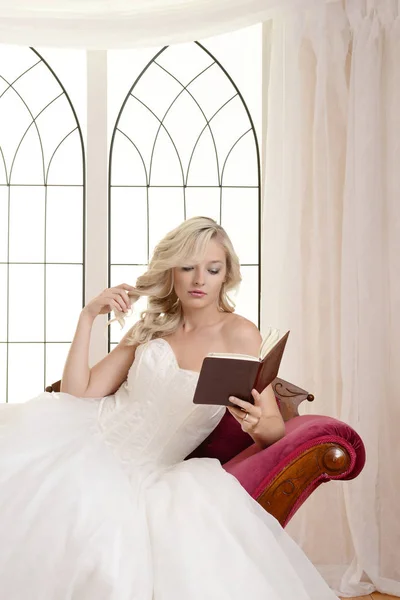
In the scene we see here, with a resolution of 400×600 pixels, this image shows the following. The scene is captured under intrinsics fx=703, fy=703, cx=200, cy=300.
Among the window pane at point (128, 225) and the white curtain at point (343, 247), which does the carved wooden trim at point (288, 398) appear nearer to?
the white curtain at point (343, 247)

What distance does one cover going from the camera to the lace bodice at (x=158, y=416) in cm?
263

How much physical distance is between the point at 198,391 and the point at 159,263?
839 millimetres

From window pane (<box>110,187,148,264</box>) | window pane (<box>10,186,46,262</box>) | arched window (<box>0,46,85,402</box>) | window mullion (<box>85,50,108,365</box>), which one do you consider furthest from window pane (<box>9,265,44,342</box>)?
window pane (<box>110,187,148,264</box>)

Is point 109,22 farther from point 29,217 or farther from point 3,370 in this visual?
point 3,370

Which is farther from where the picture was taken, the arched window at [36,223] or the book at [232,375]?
the arched window at [36,223]

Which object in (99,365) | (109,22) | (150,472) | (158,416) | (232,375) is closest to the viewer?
(232,375)

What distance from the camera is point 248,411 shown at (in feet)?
7.32

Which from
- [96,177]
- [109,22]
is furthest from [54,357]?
[109,22]

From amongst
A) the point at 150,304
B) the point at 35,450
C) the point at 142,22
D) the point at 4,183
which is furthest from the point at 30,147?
the point at 35,450

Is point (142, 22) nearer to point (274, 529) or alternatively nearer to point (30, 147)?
point (30, 147)

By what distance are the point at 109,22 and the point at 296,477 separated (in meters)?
2.66

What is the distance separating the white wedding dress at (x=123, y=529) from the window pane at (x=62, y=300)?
163cm

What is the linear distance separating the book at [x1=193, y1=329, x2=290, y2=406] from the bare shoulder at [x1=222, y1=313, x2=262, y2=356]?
19.1 inches

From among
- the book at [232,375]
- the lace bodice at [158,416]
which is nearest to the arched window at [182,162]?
the lace bodice at [158,416]
